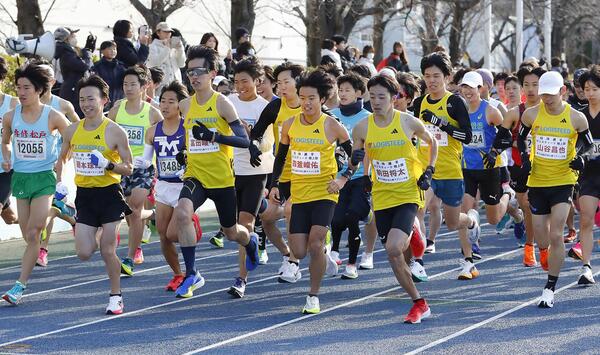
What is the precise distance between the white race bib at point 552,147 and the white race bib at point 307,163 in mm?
1949

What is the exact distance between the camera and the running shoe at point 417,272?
11039mm

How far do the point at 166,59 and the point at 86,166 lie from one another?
26.5ft

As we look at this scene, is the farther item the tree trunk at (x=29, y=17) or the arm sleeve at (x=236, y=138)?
the tree trunk at (x=29, y=17)

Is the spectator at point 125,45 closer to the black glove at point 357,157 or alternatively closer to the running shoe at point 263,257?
the running shoe at point 263,257

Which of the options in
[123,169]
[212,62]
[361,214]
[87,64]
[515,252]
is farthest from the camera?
[87,64]

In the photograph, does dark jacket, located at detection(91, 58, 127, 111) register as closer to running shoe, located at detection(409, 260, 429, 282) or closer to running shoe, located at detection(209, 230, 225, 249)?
running shoe, located at detection(209, 230, 225, 249)

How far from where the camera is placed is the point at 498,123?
11992 mm

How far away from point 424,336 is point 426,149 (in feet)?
10.5

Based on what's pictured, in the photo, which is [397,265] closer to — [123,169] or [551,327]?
[551,327]

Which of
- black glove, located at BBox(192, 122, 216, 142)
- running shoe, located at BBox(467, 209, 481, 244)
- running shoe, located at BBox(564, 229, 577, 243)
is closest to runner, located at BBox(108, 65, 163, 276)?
black glove, located at BBox(192, 122, 216, 142)

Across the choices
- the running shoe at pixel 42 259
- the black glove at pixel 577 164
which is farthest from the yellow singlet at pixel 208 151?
the running shoe at pixel 42 259

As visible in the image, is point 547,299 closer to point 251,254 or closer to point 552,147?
point 552,147

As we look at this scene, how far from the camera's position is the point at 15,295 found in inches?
395

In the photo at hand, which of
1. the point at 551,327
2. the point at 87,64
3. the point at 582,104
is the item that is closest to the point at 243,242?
the point at 551,327
